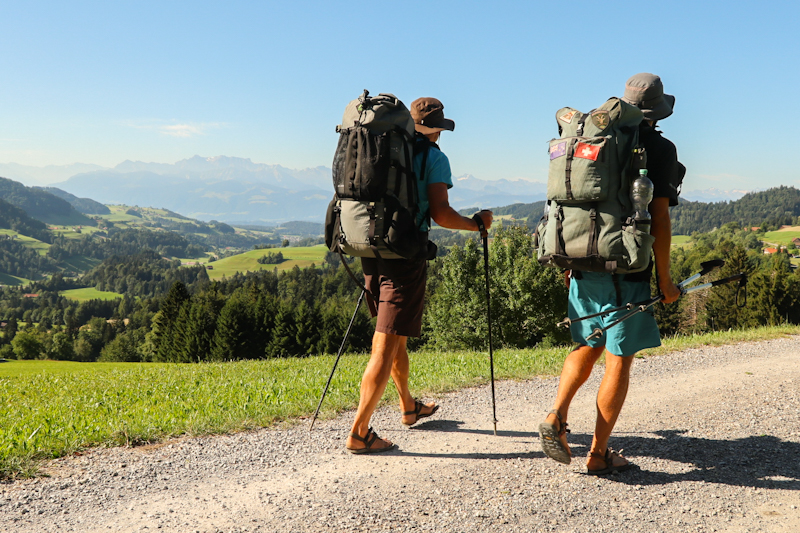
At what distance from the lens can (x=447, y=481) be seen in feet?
11.7

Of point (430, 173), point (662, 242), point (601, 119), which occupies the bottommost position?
point (662, 242)

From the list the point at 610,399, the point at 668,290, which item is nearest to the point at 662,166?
the point at 668,290

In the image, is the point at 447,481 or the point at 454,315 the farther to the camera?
the point at 454,315

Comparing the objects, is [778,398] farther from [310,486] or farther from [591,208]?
[310,486]

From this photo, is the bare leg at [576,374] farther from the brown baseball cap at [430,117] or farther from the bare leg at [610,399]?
the brown baseball cap at [430,117]

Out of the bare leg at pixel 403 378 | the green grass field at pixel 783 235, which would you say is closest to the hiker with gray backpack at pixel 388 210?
the bare leg at pixel 403 378

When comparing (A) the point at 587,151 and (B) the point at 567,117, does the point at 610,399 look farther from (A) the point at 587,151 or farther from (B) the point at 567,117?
(B) the point at 567,117

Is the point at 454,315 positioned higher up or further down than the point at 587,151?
further down

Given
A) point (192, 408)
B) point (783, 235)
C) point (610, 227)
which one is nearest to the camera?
point (610, 227)

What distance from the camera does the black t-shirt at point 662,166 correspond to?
3.43m

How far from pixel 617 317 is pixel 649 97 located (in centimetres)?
152

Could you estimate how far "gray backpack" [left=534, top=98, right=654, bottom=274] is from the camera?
335 cm

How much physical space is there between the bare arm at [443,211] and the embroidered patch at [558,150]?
61cm

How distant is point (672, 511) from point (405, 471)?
5.64ft
